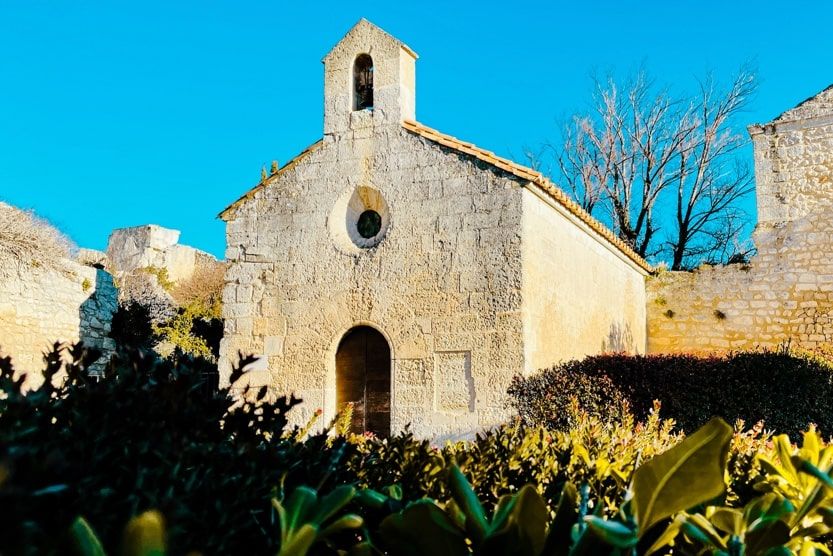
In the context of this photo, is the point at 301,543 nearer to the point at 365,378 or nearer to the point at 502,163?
the point at 502,163

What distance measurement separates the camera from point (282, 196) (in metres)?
11.1

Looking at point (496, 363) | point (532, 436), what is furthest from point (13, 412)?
point (496, 363)

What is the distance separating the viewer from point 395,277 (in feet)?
32.8

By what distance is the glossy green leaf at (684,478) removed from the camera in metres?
1.54

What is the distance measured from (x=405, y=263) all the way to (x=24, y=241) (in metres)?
6.79

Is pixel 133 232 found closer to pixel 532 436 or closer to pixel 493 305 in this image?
pixel 493 305

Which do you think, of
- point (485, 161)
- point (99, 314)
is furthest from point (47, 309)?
point (485, 161)

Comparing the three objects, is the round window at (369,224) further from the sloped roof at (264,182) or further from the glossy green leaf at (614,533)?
the glossy green leaf at (614,533)

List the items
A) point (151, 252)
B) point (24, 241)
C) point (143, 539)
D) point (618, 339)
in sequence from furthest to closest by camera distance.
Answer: point (151, 252) → point (618, 339) → point (24, 241) → point (143, 539)

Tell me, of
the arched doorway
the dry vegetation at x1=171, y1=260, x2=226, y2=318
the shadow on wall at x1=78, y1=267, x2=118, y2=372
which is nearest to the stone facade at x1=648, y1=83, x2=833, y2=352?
the arched doorway

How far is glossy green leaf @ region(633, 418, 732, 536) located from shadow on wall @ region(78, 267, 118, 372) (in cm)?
1274

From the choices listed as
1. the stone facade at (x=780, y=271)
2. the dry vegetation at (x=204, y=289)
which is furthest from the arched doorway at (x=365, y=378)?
the dry vegetation at (x=204, y=289)

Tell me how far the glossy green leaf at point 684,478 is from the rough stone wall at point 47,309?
1092cm

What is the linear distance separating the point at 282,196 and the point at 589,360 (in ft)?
16.8
